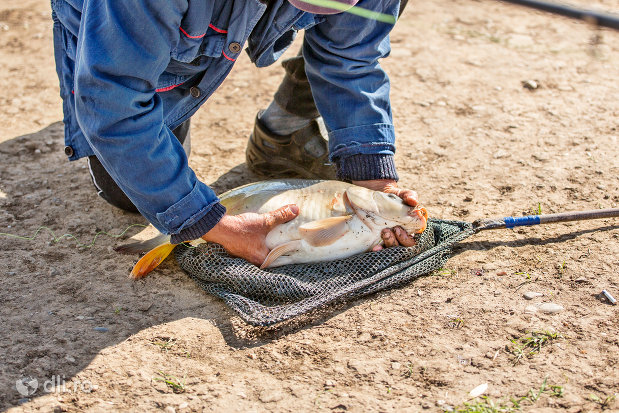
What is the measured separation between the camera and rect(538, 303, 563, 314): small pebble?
2.68 meters

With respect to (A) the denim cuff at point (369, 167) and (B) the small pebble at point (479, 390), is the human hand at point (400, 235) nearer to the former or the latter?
(A) the denim cuff at point (369, 167)

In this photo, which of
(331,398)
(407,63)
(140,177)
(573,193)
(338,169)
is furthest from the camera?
(407,63)

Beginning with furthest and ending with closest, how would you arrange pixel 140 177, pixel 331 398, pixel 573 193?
1. pixel 573 193
2. pixel 140 177
3. pixel 331 398

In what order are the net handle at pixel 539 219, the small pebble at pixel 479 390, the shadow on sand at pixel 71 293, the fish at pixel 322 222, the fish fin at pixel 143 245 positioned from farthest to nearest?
the net handle at pixel 539 219 < the fish fin at pixel 143 245 < the fish at pixel 322 222 < the shadow on sand at pixel 71 293 < the small pebble at pixel 479 390

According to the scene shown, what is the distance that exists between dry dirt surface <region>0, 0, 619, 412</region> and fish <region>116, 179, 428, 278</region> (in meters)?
0.24

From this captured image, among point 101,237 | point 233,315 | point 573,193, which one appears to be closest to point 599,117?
point 573,193

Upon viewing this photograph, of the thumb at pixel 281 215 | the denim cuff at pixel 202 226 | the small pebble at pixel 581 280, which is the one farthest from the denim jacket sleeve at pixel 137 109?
the small pebble at pixel 581 280

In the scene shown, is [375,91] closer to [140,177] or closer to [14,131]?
[140,177]

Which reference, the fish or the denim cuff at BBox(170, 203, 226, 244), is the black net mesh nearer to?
the fish

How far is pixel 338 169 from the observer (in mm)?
3242

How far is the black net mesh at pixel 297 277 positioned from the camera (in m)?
2.68

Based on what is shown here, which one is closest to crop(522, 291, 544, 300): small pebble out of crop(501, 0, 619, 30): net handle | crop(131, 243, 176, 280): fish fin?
crop(131, 243, 176, 280): fish fin

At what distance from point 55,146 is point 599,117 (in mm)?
3473

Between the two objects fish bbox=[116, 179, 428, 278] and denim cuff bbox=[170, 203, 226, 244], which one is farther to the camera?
fish bbox=[116, 179, 428, 278]
